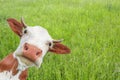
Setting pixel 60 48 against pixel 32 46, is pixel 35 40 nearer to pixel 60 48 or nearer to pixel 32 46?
pixel 32 46

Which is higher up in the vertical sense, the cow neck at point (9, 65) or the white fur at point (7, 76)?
the cow neck at point (9, 65)

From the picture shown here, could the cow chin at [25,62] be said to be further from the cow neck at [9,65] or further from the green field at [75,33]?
the green field at [75,33]

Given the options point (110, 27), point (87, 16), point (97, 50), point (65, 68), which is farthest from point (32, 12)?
point (65, 68)

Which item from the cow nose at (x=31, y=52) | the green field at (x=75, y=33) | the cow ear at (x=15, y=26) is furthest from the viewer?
the green field at (x=75, y=33)

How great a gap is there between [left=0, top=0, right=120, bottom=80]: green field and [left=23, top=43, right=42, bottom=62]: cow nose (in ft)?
2.03

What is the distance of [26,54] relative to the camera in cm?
143

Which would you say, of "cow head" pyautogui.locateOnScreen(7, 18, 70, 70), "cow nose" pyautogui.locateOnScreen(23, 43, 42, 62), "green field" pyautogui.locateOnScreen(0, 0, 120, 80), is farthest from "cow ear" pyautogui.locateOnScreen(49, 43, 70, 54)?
"green field" pyautogui.locateOnScreen(0, 0, 120, 80)

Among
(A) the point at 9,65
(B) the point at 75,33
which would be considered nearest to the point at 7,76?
(A) the point at 9,65

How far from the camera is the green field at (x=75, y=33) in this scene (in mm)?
2137

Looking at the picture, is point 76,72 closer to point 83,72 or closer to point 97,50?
point 83,72

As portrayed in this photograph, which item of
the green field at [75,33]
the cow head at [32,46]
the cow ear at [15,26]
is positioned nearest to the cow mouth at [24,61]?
the cow head at [32,46]

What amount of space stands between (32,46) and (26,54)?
0.04m

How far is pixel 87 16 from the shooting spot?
10.2ft

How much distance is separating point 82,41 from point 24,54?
3.69 ft
